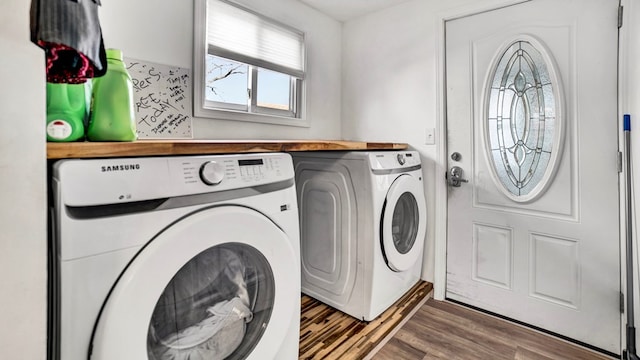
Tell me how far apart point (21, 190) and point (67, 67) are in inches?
11.5

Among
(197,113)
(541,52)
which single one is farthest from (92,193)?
(541,52)

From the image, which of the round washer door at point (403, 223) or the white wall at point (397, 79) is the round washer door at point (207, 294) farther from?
the white wall at point (397, 79)

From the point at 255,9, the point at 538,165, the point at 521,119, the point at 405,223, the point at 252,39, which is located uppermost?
the point at 255,9

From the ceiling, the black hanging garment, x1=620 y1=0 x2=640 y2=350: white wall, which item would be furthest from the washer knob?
the ceiling

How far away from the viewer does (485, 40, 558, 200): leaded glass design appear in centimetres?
172

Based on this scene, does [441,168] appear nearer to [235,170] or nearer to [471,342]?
[471,342]

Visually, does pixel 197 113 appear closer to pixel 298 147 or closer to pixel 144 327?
pixel 298 147

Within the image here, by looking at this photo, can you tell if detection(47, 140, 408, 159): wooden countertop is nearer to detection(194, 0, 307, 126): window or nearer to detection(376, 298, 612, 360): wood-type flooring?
detection(194, 0, 307, 126): window

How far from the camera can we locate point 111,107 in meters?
0.88

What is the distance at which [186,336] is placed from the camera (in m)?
0.89

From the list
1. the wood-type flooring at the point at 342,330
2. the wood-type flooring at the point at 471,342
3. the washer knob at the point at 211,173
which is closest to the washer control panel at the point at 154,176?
the washer knob at the point at 211,173

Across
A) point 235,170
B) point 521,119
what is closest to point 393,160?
point 521,119

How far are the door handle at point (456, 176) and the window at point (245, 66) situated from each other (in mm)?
1205

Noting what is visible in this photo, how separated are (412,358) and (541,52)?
185 centimetres
